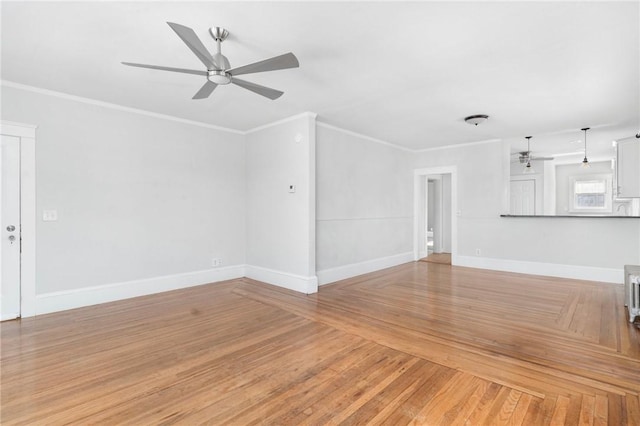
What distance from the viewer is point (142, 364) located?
2.56 meters

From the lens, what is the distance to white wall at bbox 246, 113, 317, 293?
15.4ft

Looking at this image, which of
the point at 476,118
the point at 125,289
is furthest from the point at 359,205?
the point at 125,289

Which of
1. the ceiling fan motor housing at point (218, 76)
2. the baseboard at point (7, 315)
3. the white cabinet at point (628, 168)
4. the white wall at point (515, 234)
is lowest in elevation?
the baseboard at point (7, 315)

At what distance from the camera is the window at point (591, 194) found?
895 centimetres

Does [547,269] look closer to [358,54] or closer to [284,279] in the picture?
[284,279]

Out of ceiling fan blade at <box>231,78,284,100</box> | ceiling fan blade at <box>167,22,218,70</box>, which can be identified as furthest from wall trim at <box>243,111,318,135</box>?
ceiling fan blade at <box>167,22,218,70</box>

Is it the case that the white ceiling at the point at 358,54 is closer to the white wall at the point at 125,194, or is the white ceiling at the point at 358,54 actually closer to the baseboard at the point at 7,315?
the white wall at the point at 125,194

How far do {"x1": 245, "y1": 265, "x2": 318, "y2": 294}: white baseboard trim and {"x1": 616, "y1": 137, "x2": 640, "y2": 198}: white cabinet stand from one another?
541cm

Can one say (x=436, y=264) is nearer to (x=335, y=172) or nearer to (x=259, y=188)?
(x=335, y=172)

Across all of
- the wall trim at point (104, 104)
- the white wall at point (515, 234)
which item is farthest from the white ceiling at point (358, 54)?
the white wall at point (515, 234)

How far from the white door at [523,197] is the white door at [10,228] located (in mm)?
10633

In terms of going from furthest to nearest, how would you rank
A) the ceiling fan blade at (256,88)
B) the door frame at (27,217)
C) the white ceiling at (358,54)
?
1. the door frame at (27,217)
2. the ceiling fan blade at (256,88)
3. the white ceiling at (358,54)

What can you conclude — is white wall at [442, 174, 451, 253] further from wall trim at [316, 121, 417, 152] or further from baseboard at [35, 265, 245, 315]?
baseboard at [35, 265, 245, 315]

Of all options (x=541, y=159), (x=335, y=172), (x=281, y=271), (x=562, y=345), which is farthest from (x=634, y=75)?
(x=541, y=159)
